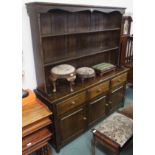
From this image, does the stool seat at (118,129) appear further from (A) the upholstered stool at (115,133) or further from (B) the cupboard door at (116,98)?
(B) the cupboard door at (116,98)

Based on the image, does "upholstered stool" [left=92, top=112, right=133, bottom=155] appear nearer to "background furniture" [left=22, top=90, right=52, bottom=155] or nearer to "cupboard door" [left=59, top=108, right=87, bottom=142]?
"cupboard door" [left=59, top=108, right=87, bottom=142]

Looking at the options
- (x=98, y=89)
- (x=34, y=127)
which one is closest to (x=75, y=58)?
(x=98, y=89)

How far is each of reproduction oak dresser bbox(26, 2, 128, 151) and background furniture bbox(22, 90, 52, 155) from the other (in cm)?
13

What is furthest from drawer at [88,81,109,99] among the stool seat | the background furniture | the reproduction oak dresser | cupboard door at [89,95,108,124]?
the background furniture

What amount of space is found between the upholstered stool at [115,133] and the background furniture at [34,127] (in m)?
0.55

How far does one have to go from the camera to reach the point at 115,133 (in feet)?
5.44

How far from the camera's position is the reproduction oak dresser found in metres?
1.83

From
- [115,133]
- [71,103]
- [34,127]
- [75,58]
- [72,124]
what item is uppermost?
[75,58]

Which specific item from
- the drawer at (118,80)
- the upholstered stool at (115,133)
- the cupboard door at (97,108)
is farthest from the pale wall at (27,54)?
the drawer at (118,80)

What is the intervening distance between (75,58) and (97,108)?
2.71 feet

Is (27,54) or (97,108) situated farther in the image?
(97,108)

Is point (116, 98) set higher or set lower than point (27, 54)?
lower

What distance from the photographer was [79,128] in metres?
2.21

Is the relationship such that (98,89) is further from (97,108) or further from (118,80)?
(118,80)
